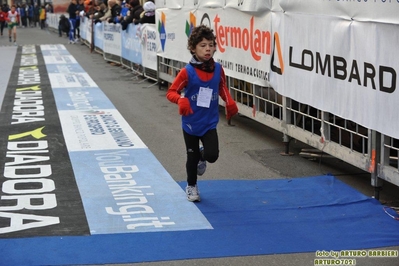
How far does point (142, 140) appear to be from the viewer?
445 inches

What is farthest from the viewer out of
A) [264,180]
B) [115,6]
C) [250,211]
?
[115,6]

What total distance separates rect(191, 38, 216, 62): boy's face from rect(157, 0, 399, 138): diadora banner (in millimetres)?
1462

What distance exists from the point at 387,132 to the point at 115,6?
19504 mm

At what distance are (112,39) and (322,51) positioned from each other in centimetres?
1777

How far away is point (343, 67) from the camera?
8.00 metres

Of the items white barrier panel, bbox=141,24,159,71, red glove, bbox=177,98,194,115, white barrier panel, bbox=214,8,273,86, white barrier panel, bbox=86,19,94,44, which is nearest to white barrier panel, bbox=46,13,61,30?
white barrier panel, bbox=86,19,94,44

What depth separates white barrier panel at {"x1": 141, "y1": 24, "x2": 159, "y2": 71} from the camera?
1831 cm

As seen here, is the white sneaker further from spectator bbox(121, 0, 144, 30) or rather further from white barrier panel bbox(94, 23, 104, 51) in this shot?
white barrier panel bbox(94, 23, 104, 51)

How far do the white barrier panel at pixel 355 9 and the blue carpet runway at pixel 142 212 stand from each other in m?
1.83

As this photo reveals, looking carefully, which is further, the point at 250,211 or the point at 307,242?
the point at 250,211

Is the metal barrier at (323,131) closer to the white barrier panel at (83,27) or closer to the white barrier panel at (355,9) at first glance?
the white barrier panel at (355,9)

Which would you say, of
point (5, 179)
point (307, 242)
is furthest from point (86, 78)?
point (307, 242)

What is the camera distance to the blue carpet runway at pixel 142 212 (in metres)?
6.27

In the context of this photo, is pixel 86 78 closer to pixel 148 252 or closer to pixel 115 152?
pixel 115 152
